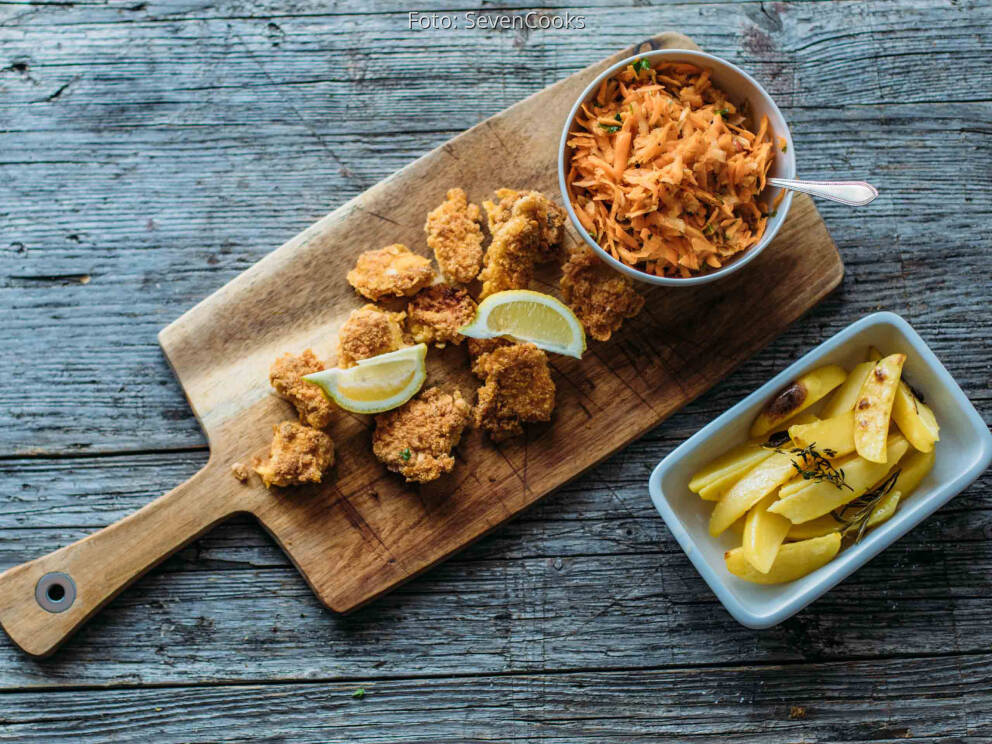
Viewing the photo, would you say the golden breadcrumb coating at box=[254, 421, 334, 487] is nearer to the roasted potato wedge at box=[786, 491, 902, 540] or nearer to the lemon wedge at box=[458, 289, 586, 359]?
the lemon wedge at box=[458, 289, 586, 359]

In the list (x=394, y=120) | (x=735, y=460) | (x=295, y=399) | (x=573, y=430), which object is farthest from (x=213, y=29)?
(x=735, y=460)

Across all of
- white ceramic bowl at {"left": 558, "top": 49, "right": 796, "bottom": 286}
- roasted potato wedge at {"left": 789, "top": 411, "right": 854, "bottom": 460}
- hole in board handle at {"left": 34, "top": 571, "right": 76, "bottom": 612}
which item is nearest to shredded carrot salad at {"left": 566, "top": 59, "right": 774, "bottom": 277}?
white ceramic bowl at {"left": 558, "top": 49, "right": 796, "bottom": 286}

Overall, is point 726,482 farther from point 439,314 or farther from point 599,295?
point 439,314

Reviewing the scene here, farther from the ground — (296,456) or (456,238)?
(456,238)

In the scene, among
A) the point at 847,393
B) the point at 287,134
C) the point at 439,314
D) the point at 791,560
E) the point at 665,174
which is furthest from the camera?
the point at 287,134

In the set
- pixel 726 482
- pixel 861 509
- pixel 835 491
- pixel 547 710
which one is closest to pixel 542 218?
pixel 726 482

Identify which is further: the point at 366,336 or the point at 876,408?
the point at 366,336

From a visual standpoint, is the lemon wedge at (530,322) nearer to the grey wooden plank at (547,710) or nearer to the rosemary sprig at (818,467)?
the rosemary sprig at (818,467)
